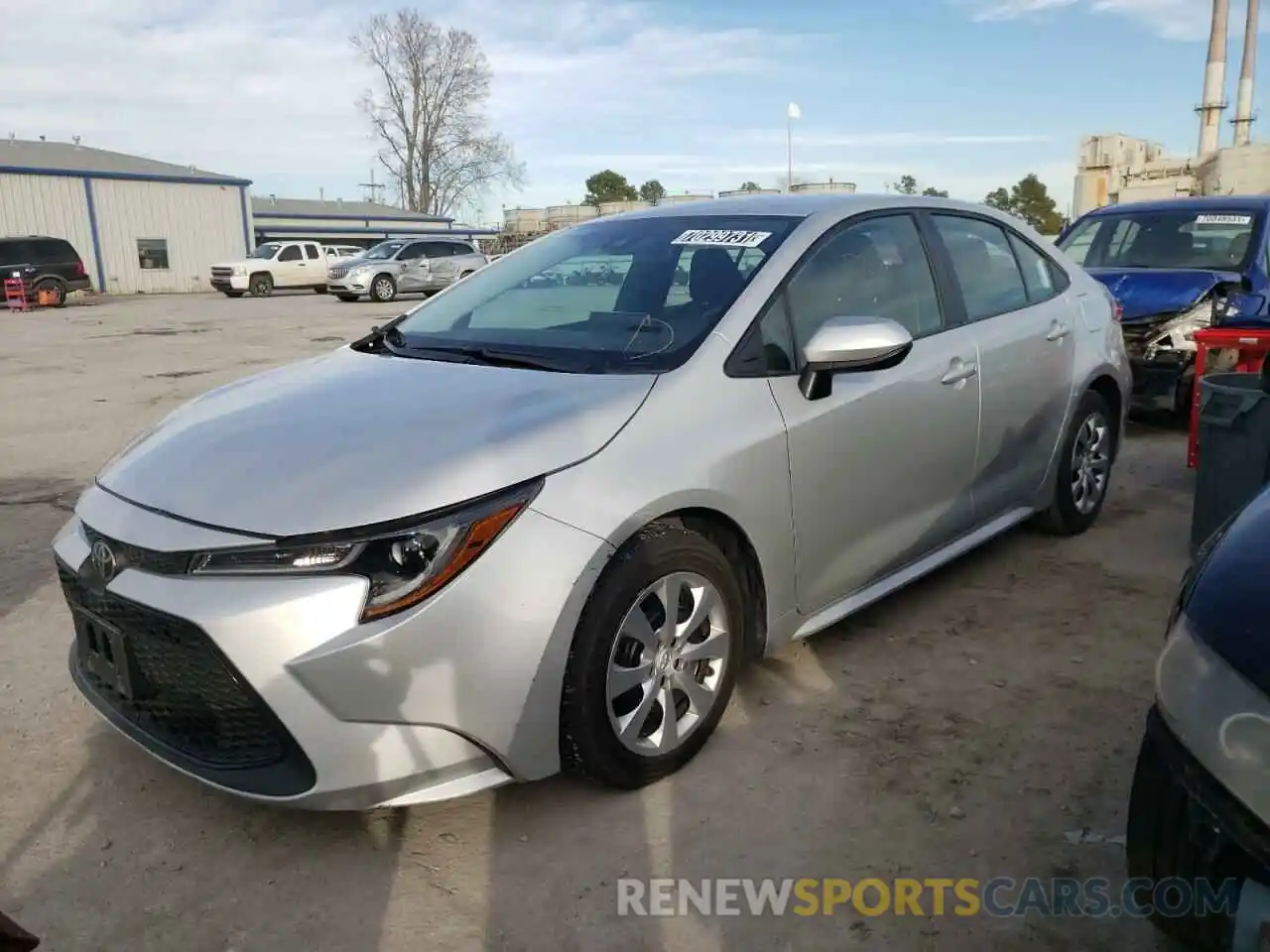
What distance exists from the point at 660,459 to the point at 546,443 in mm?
324

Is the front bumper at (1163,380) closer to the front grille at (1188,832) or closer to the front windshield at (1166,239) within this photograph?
the front windshield at (1166,239)

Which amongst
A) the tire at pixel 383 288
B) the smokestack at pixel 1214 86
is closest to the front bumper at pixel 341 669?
the tire at pixel 383 288

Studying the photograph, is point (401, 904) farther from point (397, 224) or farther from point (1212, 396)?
point (397, 224)

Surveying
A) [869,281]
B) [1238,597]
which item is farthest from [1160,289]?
[1238,597]

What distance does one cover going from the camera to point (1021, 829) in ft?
8.27

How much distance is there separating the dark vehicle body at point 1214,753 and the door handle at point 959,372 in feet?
5.54

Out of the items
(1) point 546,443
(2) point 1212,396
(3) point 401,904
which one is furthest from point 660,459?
(2) point 1212,396

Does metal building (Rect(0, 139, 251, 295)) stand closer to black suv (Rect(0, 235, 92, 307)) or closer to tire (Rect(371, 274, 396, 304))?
black suv (Rect(0, 235, 92, 307))

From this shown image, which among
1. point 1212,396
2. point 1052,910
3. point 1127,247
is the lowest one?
point 1052,910

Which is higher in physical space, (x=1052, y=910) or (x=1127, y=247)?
(x=1127, y=247)

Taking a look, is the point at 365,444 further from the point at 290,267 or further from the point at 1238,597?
the point at 290,267

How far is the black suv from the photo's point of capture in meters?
25.6

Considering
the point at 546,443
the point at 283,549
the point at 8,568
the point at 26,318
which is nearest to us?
the point at 283,549

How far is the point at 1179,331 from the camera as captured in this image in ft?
22.1
